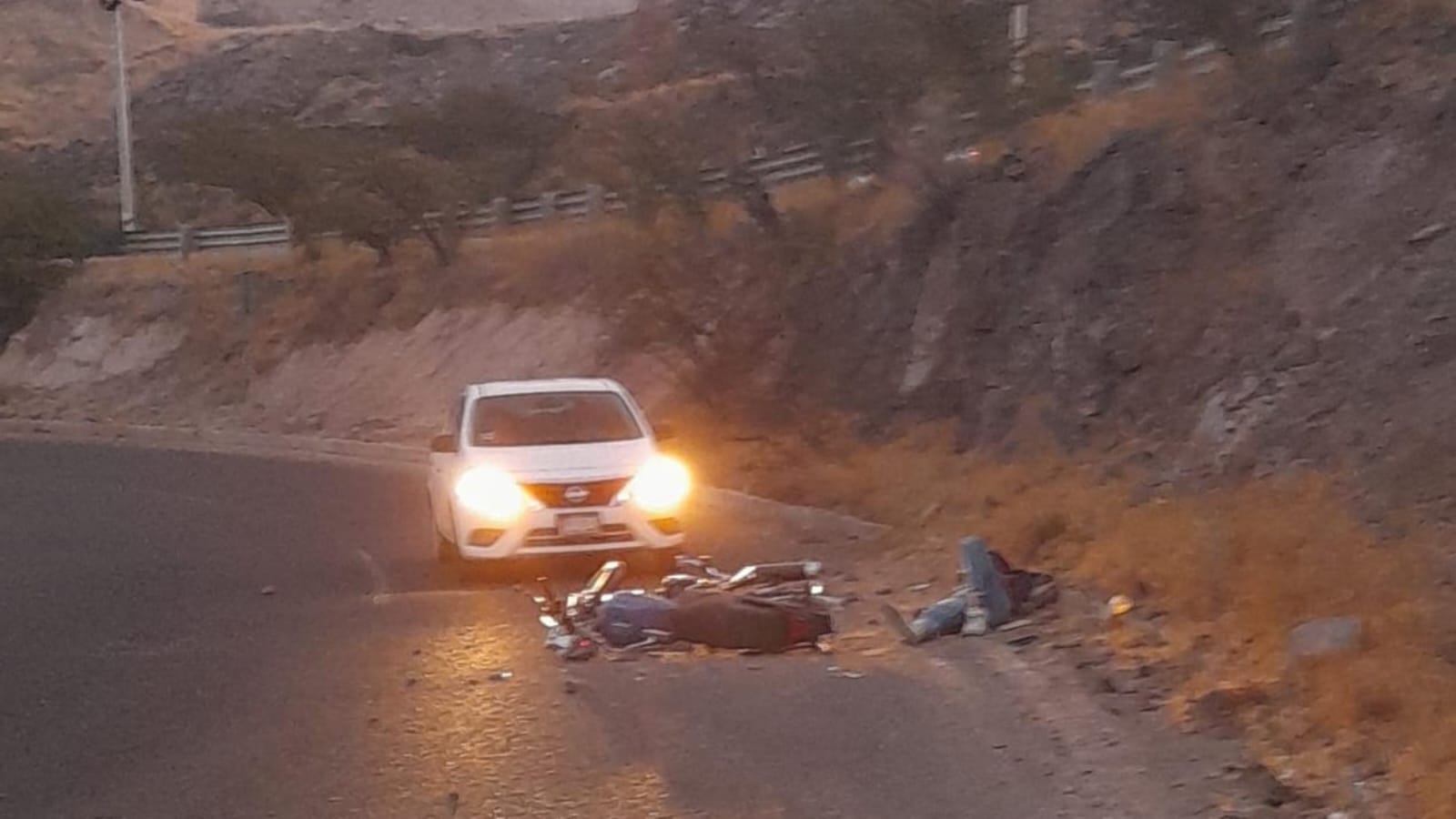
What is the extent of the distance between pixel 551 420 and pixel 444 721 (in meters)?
6.60

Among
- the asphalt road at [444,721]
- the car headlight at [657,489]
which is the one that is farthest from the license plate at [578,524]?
the asphalt road at [444,721]

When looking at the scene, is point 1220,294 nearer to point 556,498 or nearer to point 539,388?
point 539,388

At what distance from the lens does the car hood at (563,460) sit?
15.3 metres

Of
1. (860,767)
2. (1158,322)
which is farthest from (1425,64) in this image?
(860,767)

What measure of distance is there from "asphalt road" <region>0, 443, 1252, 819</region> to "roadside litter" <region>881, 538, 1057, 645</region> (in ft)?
1.40

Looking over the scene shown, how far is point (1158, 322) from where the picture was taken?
67.4 ft

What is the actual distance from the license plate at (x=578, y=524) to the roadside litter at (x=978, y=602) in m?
2.63

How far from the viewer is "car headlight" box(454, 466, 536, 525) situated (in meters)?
15.1

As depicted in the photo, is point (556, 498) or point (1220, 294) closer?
point (556, 498)

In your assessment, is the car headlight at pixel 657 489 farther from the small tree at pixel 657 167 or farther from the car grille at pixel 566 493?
the small tree at pixel 657 167

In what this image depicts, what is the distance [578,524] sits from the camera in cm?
1523

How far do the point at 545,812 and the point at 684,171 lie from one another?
2555 cm

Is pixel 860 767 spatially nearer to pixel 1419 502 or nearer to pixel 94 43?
pixel 1419 502

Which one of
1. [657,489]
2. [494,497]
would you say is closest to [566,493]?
[494,497]
